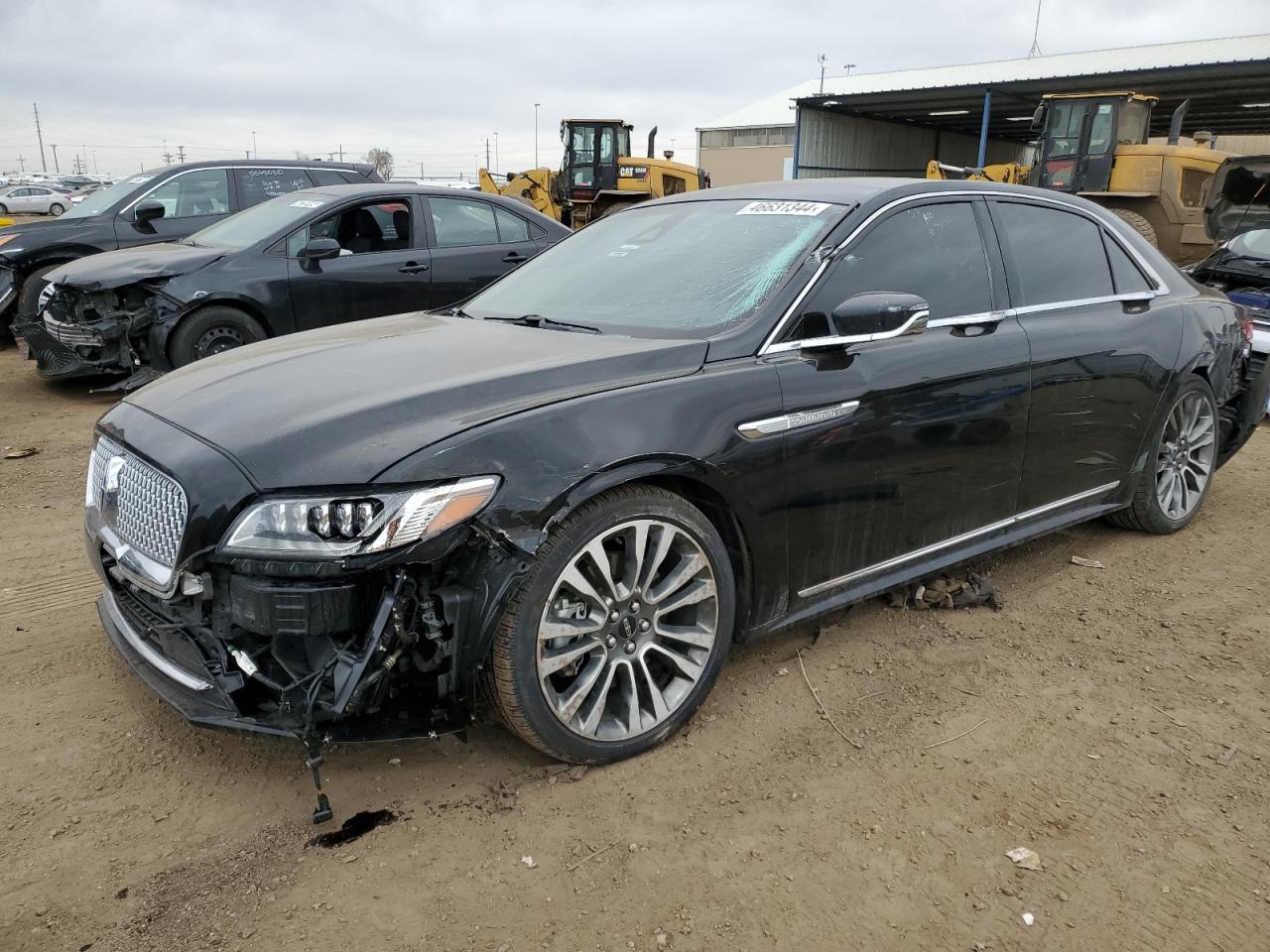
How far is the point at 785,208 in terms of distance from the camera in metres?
3.41

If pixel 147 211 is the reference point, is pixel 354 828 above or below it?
below

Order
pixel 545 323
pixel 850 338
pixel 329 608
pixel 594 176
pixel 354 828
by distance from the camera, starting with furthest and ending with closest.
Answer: pixel 594 176
pixel 545 323
pixel 850 338
pixel 354 828
pixel 329 608

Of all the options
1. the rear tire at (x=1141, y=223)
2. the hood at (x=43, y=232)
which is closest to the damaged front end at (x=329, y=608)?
the hood at (x=43, y=232)

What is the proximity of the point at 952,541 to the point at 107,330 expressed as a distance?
5826 millimetres

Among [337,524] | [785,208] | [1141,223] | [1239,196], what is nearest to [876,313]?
[785,208]

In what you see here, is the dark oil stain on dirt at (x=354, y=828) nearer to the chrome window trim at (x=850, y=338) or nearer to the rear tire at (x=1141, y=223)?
the chrome window trim at (x=850, y=338)

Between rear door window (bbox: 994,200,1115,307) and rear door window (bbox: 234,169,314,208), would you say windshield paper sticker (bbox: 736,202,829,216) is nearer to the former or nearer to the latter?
rear door window (bbox: 994,200,1115,307)

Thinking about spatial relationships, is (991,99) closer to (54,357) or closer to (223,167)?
(223,167)

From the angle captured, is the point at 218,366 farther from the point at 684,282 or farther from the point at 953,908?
the point at 953,908

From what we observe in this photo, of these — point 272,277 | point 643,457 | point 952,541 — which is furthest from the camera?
point 272,277

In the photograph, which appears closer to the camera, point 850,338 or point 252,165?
point 850,338

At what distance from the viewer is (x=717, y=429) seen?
2711mm

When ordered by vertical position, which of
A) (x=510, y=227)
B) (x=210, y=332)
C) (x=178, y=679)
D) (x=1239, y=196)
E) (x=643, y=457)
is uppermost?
(x=1239, y=196)

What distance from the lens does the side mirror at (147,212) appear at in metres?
8.27
